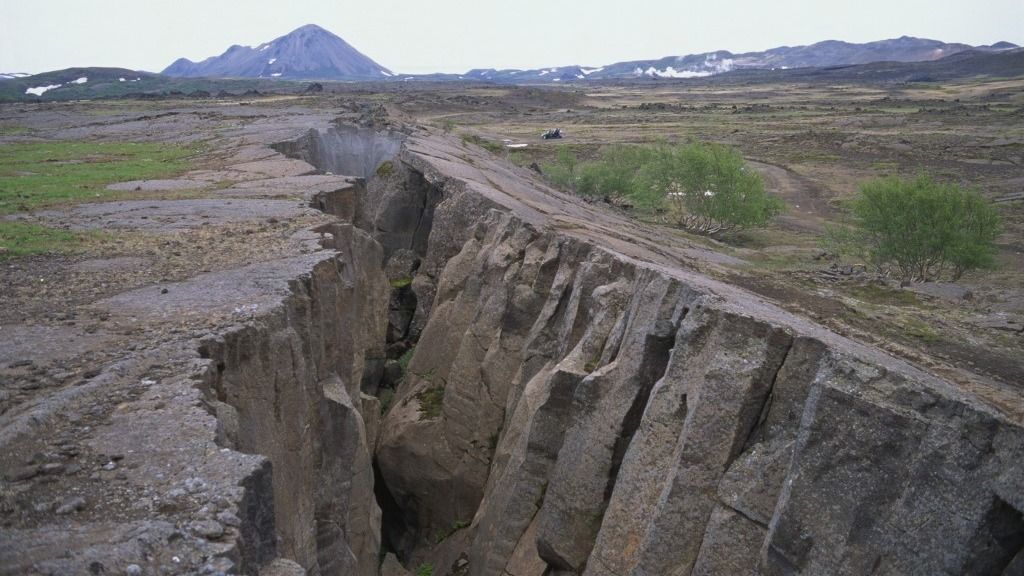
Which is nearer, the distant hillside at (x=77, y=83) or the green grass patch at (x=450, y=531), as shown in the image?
the green grass patch at (x=450, y=531)

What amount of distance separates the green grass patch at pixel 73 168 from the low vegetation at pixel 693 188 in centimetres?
1282

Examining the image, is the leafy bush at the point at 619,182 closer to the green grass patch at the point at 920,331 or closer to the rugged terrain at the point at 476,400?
the rugged terrain at the point at 476,400

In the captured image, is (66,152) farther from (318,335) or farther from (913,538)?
(913,538)

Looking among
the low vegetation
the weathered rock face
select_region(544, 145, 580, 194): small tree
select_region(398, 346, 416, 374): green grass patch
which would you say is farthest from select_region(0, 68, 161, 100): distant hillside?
the weathered rock face

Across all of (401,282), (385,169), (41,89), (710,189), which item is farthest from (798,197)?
(41,89)

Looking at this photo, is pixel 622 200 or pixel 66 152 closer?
pixel 66 152

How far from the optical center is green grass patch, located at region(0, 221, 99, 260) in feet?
29.9

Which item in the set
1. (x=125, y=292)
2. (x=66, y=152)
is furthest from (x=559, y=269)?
(x=66, y=152)

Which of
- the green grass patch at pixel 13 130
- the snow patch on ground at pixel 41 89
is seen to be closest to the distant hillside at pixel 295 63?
the snow patch on ground at pixel 41 89

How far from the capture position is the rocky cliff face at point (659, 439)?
526 centimetres

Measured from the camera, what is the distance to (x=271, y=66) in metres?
184

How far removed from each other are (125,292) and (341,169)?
1477 centimetres

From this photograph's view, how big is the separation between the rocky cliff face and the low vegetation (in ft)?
50.6

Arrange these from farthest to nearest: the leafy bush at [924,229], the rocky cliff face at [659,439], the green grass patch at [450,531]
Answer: the leafy bush at [924,229] < the green grass patch at [450,531] < the rocky cliff face at [659,439]
